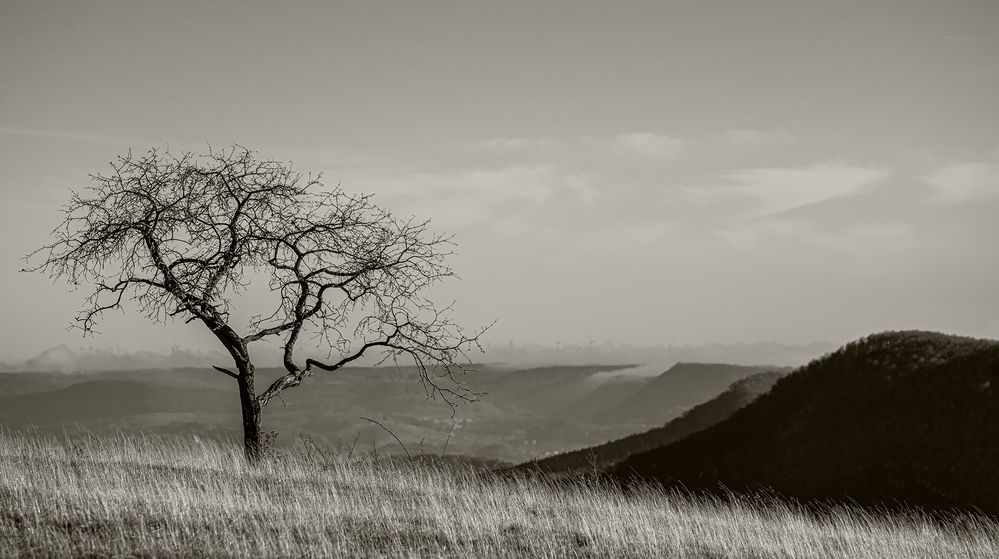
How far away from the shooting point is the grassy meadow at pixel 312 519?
10945mm

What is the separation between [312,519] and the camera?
12.5 meters

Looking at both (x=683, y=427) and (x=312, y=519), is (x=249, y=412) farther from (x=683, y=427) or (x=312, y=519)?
(x=683, y=427)

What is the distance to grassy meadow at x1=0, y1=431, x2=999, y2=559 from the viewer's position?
10945mm

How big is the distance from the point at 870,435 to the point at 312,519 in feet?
93.2

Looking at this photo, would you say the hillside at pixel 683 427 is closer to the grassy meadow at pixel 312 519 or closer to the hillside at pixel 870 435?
the hillside at pixel 870 435

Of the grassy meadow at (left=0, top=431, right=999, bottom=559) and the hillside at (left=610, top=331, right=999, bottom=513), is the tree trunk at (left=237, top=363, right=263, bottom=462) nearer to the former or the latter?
the grassy meadow at (left=0, top=431, right=999, bottom=559)

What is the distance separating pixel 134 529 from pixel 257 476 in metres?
5.93

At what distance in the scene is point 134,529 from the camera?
11117 mm

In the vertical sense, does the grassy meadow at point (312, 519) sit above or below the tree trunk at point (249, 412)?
below

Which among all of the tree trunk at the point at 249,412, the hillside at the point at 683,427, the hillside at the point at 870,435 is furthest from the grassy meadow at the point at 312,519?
the hillside at the point at 683,427

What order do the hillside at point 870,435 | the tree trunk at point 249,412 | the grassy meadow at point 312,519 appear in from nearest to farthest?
1. the grassy meadow at point 312,519
2. the tree trunk at point 249,412
3. the hillside at point 870,435

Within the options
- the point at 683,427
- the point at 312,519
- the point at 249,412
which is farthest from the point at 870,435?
the point at 312,519

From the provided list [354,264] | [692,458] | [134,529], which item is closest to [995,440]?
[692,458]

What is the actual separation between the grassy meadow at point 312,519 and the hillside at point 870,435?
36.6 feet
